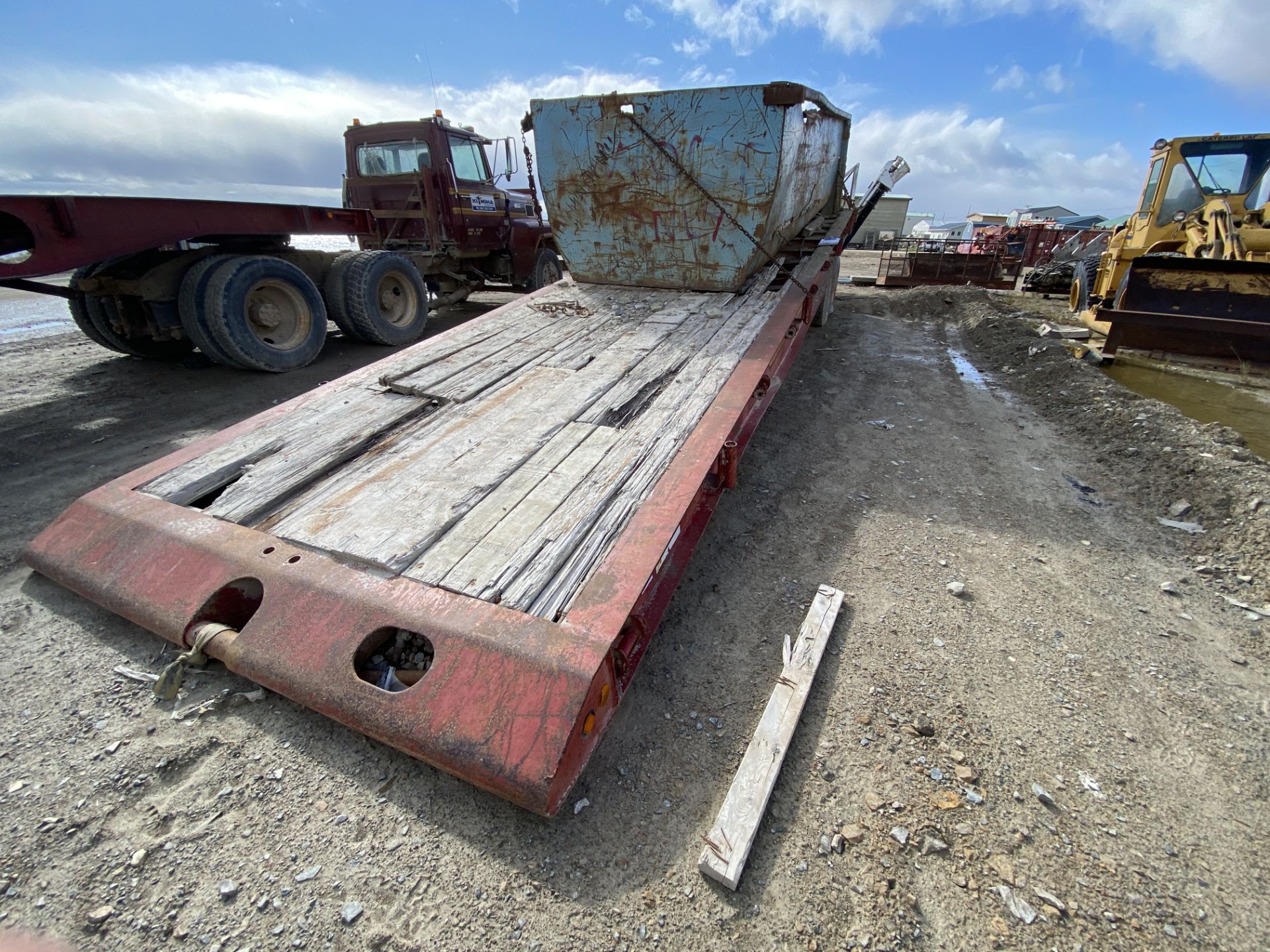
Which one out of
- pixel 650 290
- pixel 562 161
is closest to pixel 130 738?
pixel 650 290

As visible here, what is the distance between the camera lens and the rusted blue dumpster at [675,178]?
4148mm

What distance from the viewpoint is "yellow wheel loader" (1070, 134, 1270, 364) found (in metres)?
5.76

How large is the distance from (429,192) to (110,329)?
12.9 feet

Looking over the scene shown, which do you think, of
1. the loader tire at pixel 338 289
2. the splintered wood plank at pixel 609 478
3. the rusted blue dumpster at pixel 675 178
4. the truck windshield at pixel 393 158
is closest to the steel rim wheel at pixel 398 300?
the loader tire at pixel 338 289

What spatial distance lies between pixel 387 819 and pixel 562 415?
1.87 metres

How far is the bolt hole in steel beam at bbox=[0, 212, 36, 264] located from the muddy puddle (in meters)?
9.67

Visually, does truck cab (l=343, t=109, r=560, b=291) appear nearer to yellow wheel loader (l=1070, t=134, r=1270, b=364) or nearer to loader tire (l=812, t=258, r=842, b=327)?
loader tire (l=812, t=258, r=842, b=327)

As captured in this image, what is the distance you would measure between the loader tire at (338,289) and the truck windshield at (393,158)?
74.8 inches

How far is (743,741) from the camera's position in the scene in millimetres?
1892

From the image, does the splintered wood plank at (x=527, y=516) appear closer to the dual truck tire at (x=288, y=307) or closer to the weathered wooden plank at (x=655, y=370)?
the weathered wooden plank at (x=655, y=370)

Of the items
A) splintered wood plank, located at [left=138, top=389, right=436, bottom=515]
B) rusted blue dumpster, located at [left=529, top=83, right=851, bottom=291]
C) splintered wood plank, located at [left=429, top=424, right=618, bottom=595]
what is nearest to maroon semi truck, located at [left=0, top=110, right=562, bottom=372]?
rusted blue dumpster, located at [left=529, top=83, right=851, bottom=291]

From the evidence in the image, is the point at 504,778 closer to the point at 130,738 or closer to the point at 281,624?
the point at 281,624

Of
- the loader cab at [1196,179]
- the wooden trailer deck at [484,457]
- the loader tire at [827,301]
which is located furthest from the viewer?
the loader tire at [827,301]

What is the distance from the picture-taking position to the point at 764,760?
1754 millimetres
